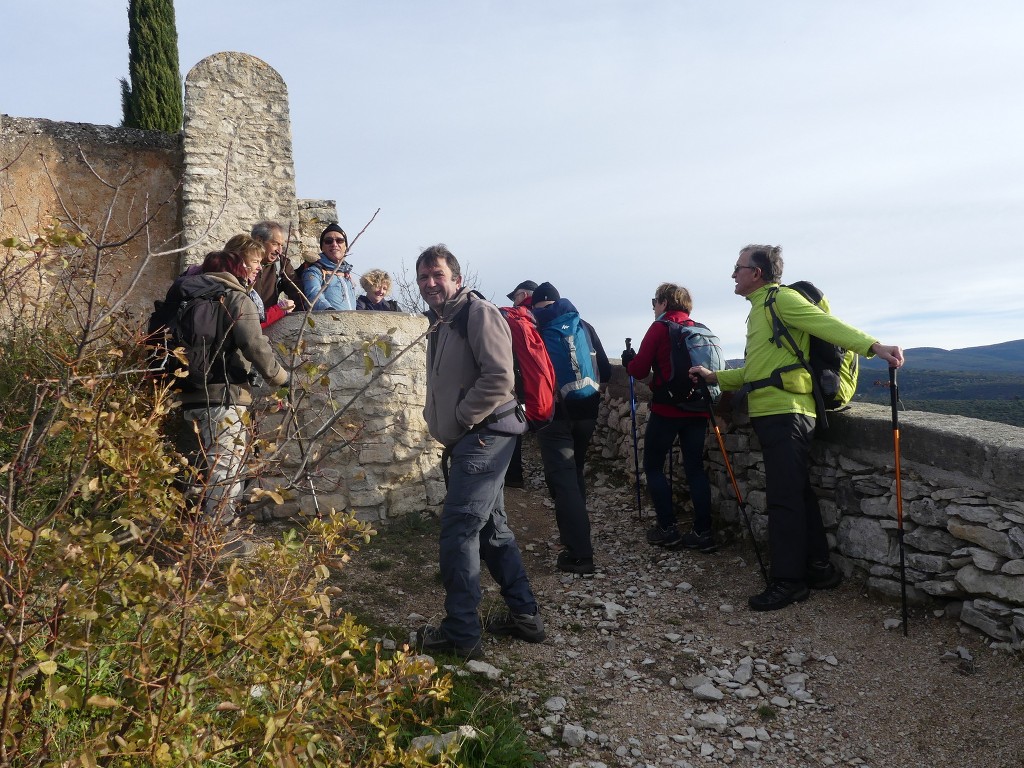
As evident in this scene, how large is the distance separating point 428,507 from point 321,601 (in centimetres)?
330

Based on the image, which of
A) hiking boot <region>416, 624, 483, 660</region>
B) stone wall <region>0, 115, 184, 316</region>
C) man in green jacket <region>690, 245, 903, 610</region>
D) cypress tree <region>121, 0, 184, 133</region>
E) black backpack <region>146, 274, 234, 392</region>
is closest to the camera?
hiking boot <region>416, 624, 483, 660</region>

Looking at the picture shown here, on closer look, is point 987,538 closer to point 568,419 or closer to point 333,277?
point 568,419

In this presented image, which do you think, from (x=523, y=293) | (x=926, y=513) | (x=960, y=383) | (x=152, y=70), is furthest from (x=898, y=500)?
(x=960, y=383)

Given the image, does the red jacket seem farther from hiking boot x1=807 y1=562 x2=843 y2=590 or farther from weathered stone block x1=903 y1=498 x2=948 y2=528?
weathered stone block x1=903 y1=498 x2=948 y2=528

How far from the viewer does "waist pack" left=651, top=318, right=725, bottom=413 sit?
5016 millimetres

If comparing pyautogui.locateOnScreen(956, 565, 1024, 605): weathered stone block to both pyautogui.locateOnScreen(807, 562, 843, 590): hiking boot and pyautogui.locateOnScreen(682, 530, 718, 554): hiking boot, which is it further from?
pyautogui.locateOnScreen(682, 530, 718, 554): hiking boot

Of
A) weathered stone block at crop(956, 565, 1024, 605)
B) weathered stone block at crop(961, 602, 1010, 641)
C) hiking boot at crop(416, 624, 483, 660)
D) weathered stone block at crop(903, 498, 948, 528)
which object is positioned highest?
weathered stone block at crop(903, 498, 948, 528)

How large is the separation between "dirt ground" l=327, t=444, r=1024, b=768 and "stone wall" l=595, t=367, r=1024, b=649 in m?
0.15

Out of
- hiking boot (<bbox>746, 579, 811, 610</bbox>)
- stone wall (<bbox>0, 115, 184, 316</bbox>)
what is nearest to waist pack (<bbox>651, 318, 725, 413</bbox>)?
hiking boot (<bbox>746, 579, 811, 610</bbox>)

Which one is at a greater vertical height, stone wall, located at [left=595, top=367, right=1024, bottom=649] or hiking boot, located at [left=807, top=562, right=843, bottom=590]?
stone wall, located at [left=595, top=367, right=1024, bottom=649]

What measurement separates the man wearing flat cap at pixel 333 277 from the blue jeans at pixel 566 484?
1.76 m

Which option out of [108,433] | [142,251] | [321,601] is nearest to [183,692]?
[321,601]

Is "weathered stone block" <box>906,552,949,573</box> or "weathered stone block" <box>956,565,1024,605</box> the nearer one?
"weathered stone block" <box>956,565,1024,605</box>

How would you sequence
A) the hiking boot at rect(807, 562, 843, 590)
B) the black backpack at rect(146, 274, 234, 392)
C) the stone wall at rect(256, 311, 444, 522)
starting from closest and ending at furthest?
the black backpack at rect(146, 274, 234, 392), the hiking boot at rect(807, 562, 843, 590), the stone wall at rect(256, 311, 444, 522)
